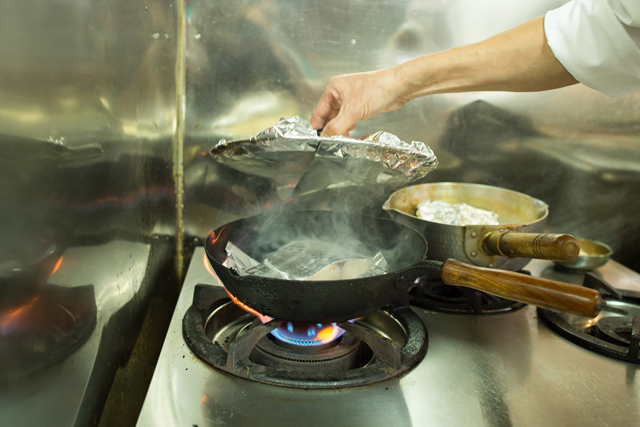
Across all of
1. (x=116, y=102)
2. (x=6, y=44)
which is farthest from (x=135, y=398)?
(x=6, y=44)

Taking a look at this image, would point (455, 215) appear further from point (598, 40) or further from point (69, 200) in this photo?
point (69, 200)

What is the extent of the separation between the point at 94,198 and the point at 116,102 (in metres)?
0.19

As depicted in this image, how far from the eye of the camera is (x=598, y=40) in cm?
85

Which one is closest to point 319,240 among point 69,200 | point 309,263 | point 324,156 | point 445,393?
point 309,263

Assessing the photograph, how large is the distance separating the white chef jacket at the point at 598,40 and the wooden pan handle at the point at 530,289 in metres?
0.53

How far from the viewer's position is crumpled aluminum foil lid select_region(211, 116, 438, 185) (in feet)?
2.68

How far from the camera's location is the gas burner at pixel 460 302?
97 centimetres

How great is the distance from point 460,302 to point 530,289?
0.44 metres

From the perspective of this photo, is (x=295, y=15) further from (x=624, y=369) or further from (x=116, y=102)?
(x=624, y=369)

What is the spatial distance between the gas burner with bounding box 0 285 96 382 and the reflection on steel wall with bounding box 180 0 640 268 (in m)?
0.71

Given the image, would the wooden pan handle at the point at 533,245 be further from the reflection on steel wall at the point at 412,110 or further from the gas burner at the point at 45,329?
the gas burner at the point at 45,329

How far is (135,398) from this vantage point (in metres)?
0.88

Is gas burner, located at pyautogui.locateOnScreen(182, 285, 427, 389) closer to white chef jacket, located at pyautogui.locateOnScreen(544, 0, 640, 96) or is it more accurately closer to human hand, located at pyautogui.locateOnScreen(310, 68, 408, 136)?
human hand, located at pyautogui.locateOnScreen(310, 68, 408, 136)

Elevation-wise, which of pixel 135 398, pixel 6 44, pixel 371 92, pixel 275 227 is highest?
pixel 6 44
